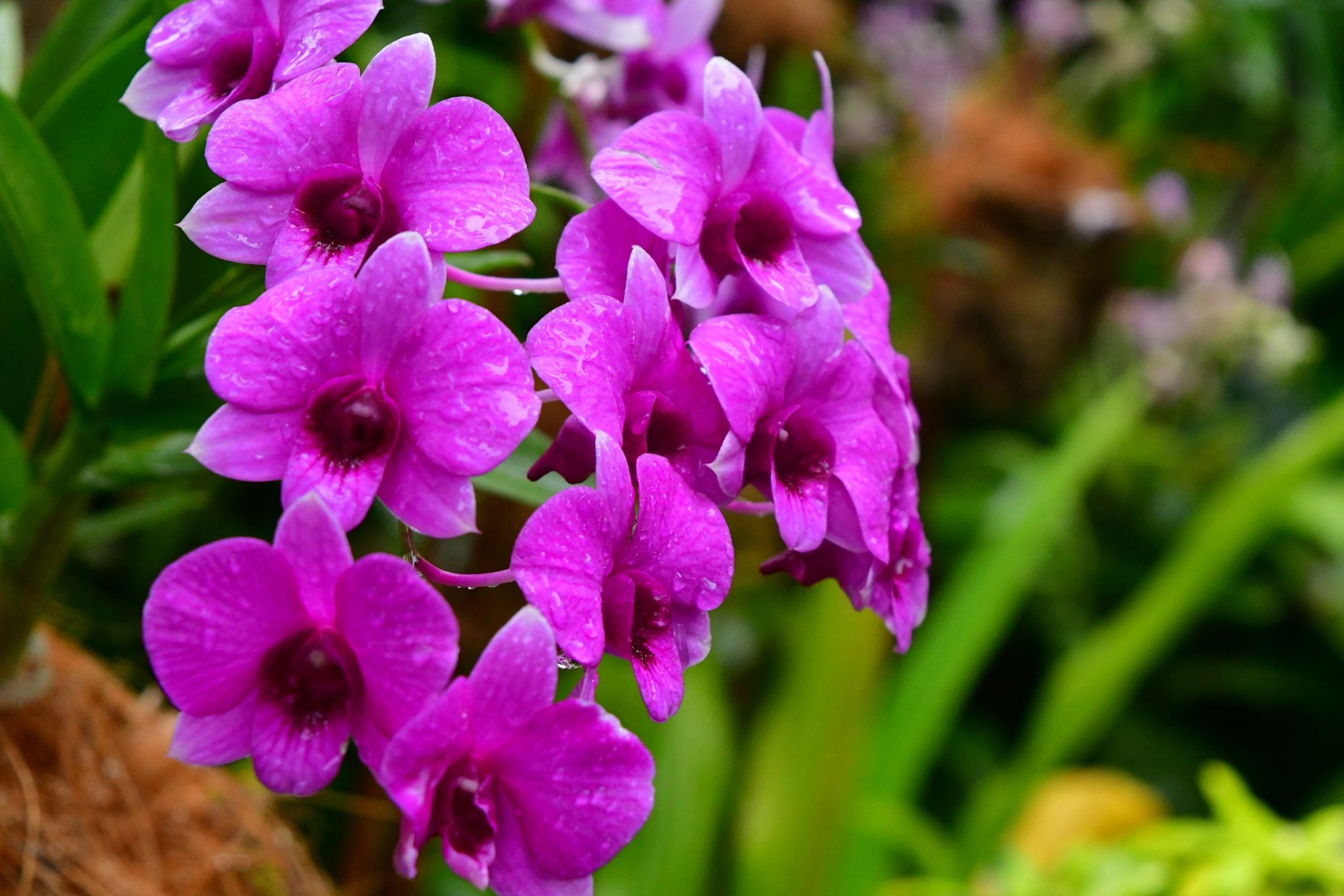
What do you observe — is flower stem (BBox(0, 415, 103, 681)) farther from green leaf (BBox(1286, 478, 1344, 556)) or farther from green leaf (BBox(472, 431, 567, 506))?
green leaf (BBox(1286, 478, 1344, 556))

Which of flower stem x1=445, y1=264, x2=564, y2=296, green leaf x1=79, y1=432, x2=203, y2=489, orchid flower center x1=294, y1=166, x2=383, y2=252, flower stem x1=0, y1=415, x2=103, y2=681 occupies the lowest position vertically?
flower stem x1=0, y1=415, x2=103, y2=681

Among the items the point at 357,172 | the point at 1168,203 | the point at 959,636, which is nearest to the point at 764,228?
the point at 357,172

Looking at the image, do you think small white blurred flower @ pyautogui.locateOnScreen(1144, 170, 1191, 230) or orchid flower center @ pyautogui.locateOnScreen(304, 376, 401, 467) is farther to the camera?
small white blurred flower @ pyautogui.locateOnScreen(1144, 170, 1191, 230)

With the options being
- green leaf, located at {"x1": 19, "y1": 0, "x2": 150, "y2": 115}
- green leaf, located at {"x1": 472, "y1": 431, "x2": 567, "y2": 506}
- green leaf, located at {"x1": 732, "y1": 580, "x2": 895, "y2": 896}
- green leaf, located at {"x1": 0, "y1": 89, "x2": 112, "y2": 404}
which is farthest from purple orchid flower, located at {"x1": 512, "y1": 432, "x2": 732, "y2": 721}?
green leaf, located at {"x1": 732, "y1": 580, "x2": 895, "y2": 896}

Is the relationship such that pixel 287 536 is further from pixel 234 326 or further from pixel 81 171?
pixel 81 171

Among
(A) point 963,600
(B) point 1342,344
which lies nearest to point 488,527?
(A) point 963,600

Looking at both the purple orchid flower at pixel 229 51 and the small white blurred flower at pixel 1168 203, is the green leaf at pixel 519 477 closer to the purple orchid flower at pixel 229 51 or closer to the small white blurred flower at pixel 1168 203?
the purple orchid flower at pixel 229 51

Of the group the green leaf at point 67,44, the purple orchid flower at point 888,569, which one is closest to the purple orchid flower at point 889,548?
the purple orchid flower at point 888,569
